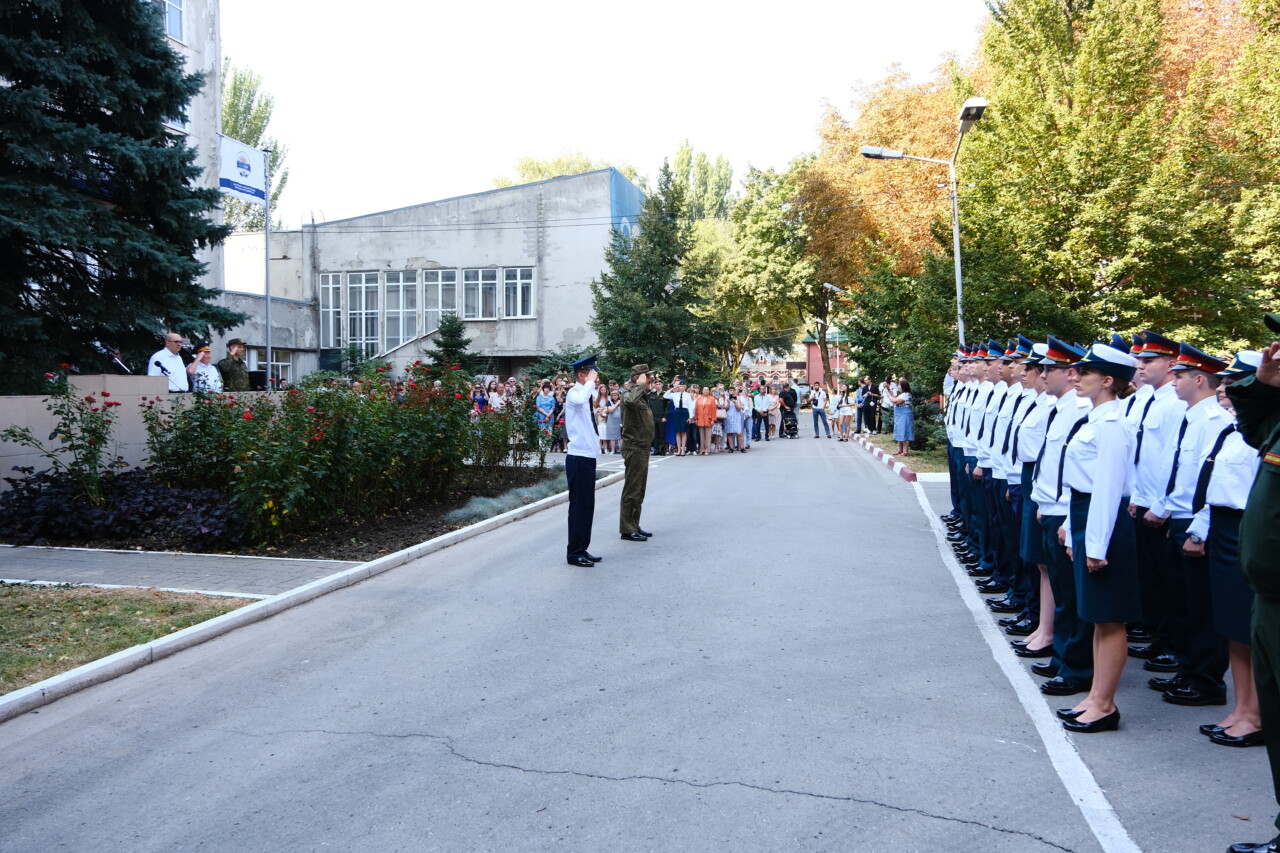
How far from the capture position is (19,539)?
10.1 meters

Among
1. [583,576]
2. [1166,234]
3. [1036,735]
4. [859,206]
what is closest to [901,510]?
[583,576]

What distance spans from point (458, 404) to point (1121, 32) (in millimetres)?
16311

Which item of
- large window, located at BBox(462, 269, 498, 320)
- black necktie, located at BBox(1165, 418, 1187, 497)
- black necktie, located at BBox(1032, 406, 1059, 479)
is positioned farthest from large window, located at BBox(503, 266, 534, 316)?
black necktie, located at BBox(1165, 418, 1187, 497)

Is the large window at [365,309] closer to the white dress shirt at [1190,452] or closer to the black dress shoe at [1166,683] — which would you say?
the white dress shirt at [1190,452]

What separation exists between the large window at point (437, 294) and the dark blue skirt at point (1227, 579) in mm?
41146

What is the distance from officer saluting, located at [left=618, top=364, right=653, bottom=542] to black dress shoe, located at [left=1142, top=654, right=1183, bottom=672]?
19.5 ft

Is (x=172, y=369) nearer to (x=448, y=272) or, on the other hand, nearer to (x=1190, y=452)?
(x=1190, y=452)

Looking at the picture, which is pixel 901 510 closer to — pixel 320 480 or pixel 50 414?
pixel 320 480

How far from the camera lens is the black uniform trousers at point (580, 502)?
9.59m

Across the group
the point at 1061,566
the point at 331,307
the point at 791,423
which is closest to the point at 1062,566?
the point at 1061,566

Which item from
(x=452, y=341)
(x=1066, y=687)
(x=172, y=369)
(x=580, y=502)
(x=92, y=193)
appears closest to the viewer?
(x=1066, y=687)

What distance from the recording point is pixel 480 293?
4412 centimetres

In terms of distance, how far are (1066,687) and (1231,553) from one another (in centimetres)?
116

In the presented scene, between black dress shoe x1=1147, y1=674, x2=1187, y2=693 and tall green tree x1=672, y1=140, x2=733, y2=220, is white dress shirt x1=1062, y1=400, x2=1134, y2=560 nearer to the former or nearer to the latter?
black dress shoe x1=1147, y1=674, x2=1187, y2=693
